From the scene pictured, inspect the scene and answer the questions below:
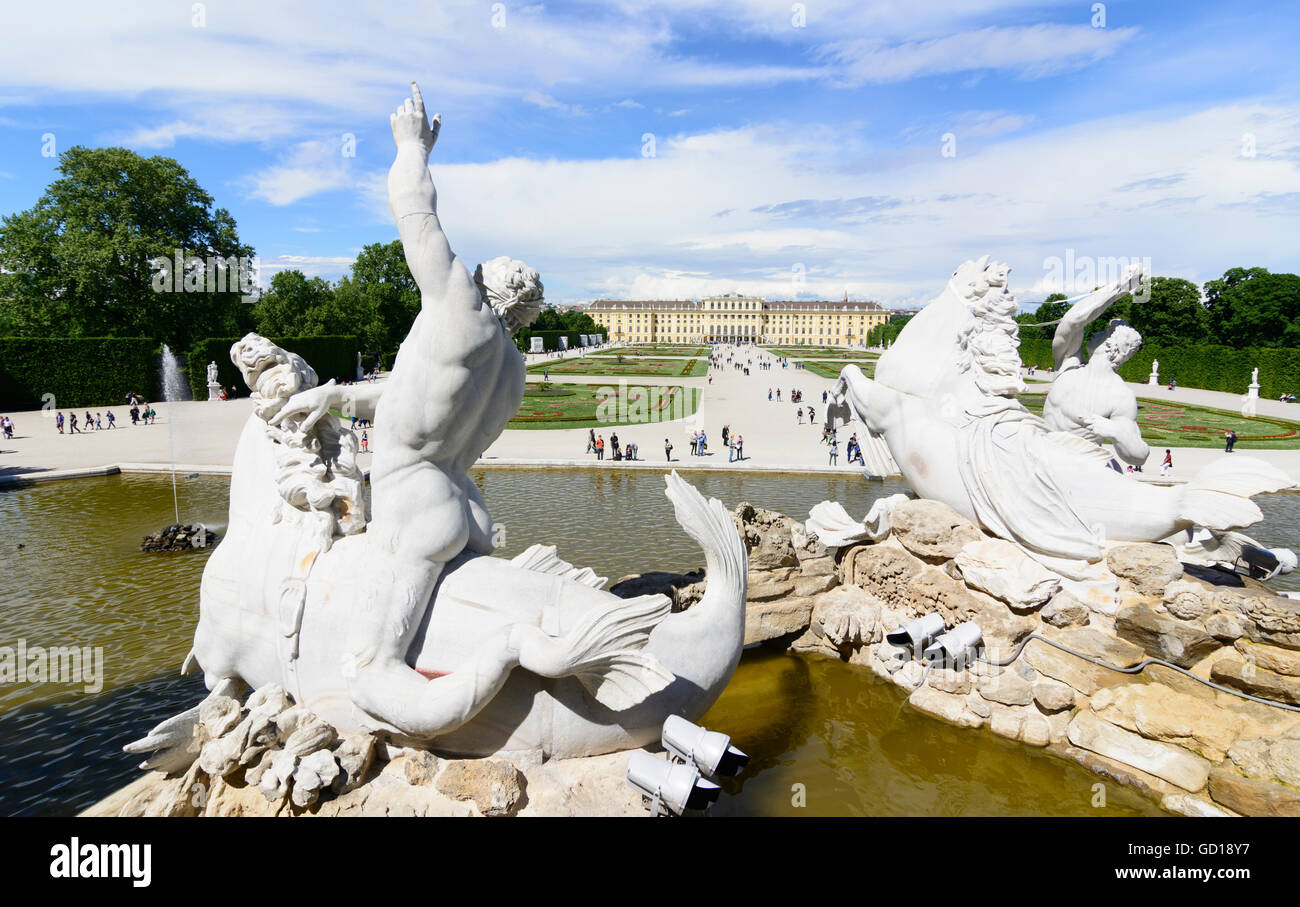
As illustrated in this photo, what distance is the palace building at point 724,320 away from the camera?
461 feet

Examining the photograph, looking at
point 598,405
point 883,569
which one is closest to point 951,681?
point 883,569

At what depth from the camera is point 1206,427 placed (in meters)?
24.2

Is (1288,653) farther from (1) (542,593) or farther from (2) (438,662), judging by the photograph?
(2) (438,662)

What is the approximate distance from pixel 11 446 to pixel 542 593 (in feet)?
75.4

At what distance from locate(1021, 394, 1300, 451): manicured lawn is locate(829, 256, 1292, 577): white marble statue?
18057mm

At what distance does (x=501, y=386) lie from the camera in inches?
149

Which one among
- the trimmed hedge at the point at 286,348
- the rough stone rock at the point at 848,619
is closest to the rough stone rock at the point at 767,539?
the rough stone rock at the point at 848,619

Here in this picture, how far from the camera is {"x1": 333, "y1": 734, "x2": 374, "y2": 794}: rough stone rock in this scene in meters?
3.48

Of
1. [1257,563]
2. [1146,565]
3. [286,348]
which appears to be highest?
[286,348]

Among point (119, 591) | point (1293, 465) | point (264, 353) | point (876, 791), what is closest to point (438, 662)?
point (264, 353)

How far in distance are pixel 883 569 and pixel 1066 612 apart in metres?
1.39

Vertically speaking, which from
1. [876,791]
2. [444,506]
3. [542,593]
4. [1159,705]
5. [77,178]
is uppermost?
[77,178]

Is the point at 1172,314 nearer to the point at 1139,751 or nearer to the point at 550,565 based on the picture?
the point at 1139,751

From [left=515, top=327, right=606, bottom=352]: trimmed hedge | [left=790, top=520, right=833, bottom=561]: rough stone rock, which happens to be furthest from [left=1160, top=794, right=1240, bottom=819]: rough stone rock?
[left=515, top=327, right=606, bottom=352]: trimmed hedge
